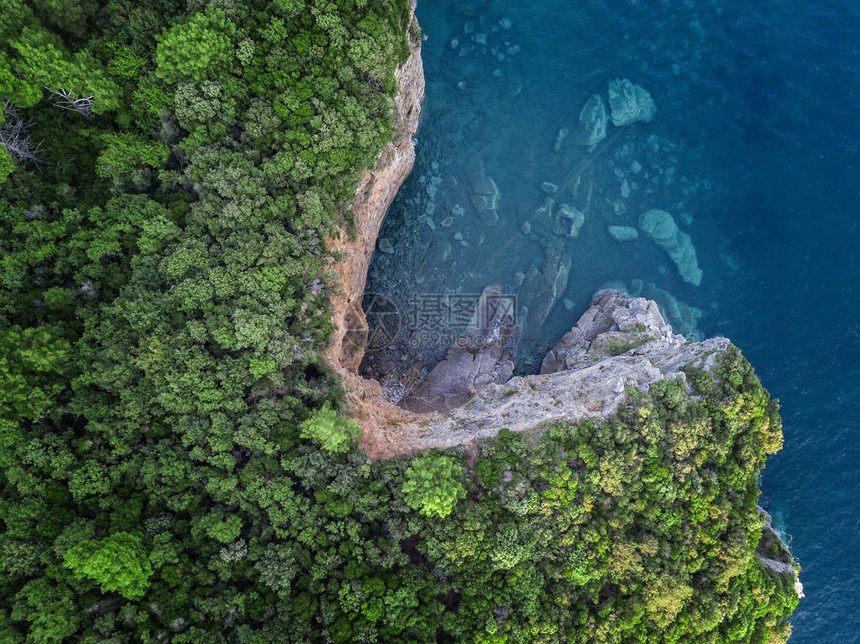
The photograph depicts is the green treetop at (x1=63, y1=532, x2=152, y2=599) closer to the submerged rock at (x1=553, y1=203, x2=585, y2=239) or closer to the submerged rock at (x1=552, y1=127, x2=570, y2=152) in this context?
the submerged rock at (x1=553, y1=203, x2=585, y2=239)

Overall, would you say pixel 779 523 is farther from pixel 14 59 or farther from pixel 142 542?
pixel 14 59

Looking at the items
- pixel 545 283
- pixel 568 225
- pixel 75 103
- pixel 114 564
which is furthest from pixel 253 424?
pixel 568 225

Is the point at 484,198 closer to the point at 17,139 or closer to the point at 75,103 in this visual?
the point at 75,103

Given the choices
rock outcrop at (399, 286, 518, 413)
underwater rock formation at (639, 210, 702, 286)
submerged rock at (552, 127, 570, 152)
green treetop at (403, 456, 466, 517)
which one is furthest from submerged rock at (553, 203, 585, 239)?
green treetop at (403, 456, 466, 517)

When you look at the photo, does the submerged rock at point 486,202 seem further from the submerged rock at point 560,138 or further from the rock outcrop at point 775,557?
the rock outcrop at point 775,557

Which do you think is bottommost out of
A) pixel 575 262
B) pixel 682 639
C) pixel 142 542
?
pixel 682 639

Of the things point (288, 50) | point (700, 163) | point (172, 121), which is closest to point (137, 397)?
point (172, 121)
